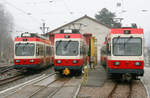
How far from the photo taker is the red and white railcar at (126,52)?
11945 mm

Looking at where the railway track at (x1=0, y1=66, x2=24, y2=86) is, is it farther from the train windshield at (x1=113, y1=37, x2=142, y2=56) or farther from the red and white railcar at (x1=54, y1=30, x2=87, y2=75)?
the train windshield at (x1=113, y1=37, x2=142, y2=56)

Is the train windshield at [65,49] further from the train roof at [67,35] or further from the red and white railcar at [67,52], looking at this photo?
the train roof at [67,35]

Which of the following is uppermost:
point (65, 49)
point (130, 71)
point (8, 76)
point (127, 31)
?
point (127, 31)

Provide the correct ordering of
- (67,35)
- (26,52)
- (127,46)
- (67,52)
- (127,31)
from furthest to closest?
(26,52)
(67,35)
(67,52)
(127,31)
(127,46)

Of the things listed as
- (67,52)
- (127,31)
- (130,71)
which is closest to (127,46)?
(127,31)

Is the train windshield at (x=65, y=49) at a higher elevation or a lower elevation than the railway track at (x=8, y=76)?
higher

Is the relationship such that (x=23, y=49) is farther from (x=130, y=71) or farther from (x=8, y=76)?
(x=130, y=71)

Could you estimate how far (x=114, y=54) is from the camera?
12.1 m

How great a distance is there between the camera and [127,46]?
39.7 ft

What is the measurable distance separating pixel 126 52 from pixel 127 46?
333mm

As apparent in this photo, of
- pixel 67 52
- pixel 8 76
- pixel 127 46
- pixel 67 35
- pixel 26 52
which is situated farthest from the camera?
pixel 26 52

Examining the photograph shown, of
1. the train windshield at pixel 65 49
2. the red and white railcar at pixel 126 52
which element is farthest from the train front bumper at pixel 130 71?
the train windshield at pixel 65 49

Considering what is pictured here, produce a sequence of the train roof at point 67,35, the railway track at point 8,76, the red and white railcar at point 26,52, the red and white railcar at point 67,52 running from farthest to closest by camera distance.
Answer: the red and white railcar at point 26,52 < the train roof at point 67,35 < the red and white railcar at point 67,52 < the railway track at point 8,76

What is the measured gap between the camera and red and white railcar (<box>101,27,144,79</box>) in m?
11.9
